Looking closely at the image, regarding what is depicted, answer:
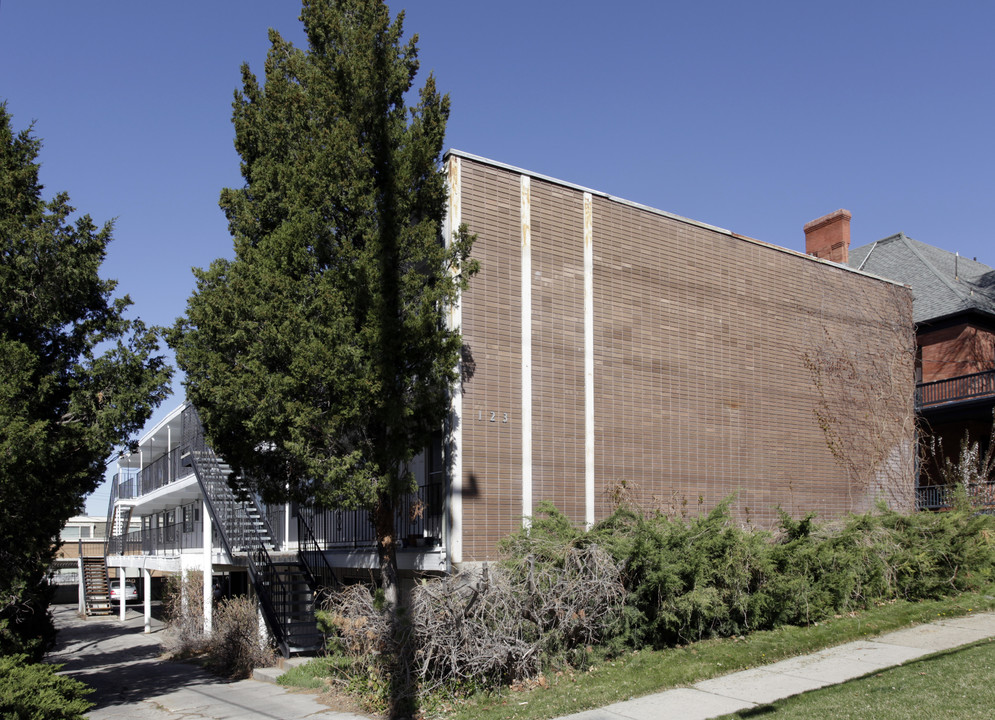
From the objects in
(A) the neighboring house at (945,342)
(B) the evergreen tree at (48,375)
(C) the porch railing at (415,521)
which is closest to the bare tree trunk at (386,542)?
(C) the porch railing at (415,521)

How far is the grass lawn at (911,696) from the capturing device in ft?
26.2

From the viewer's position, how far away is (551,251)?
14.9m

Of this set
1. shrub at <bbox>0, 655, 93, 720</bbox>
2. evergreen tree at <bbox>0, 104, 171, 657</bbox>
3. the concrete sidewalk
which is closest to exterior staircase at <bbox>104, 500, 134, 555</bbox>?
evergreen tree at <bbox>0, 104, 171, 657</bbox>

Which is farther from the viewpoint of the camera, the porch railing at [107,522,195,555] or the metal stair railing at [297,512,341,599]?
the porch railing at [107,522,195,555]

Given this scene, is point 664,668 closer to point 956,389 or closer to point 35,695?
point 35,695

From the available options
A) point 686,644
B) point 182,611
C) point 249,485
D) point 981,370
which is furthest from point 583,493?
point 981,370

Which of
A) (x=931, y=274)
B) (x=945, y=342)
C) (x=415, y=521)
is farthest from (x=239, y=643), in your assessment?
(x=931, y=274)

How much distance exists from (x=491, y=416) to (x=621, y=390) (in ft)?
9.41

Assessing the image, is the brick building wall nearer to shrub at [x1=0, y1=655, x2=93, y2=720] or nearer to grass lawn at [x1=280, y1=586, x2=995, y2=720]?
grass lawn at [x1=280, y1=586, x2=995, y2=720]

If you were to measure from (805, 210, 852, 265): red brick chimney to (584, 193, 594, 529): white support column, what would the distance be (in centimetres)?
1454

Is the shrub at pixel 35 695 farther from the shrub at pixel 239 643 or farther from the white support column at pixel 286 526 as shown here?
the white support column at pixel 286 526

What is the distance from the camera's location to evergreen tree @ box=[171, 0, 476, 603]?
1132 cm

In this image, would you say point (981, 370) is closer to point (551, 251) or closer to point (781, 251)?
point (781, 251)

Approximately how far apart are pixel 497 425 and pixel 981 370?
1673 centimetres
